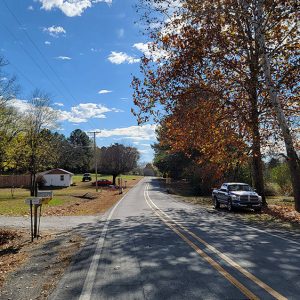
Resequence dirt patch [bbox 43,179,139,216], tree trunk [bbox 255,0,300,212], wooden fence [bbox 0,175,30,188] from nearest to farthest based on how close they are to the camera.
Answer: tree trunk [bbox 255,0,300,212] < dirt patch [bbox 43,179,139,216] < wooden fence [bbox 0,175,30,188]

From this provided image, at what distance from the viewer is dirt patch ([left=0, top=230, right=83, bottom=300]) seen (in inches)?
277

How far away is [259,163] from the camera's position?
2697cm

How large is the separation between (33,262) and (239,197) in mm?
15967

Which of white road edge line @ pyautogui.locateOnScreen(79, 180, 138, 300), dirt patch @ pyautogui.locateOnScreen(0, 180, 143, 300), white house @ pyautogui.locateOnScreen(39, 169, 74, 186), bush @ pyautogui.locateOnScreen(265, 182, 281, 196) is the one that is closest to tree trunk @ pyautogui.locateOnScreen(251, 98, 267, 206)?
dirt patch @ pyautogui.locateOnScreen(0, 180, 143, 300)

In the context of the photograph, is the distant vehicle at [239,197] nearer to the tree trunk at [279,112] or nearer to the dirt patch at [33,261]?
the tree trunk at [279,112]

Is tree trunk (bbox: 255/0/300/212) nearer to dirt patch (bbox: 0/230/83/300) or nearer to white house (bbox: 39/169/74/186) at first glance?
dirt patch (bbox: 0/230/83/300)

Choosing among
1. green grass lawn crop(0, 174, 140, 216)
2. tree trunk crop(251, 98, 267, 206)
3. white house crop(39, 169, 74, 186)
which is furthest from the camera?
white house crop(39, 169, 74, 186)

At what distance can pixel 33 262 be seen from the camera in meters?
9.46

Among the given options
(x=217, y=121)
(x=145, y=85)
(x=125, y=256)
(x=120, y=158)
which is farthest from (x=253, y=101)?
(x=120, y=158)

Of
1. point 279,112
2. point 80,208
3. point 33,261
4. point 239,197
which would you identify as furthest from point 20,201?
point 33,261

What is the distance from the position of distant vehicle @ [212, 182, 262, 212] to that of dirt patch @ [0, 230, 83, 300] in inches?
478

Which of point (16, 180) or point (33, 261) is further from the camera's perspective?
point (16, 180)

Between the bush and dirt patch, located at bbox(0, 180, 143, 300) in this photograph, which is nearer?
dirt patch, located at bbox(0, 180, 143, 300)

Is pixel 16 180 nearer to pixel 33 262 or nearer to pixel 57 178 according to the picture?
pixel 57 178
